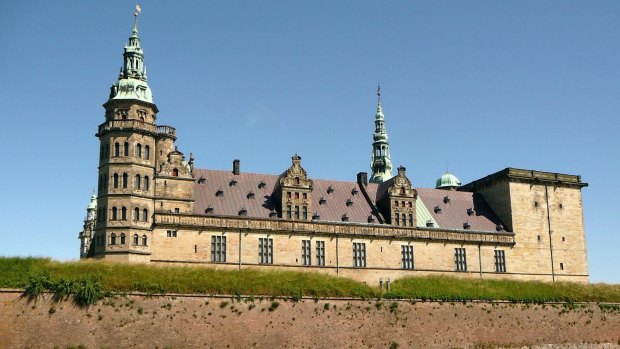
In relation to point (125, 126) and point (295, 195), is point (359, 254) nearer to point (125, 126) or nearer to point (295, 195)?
point (295, 195)

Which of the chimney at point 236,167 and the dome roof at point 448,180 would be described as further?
the dome roof at point 448,180

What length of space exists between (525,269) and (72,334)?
139ft

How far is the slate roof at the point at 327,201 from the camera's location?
5972 centimetres

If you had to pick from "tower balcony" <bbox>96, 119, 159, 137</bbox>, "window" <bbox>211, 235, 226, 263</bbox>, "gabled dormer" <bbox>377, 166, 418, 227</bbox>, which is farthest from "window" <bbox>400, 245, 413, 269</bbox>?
"tower balcony" <bbox>96, 119, 159, 137</bbox>

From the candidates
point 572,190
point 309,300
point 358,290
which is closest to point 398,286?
point 358,290

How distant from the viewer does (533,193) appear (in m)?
70.3

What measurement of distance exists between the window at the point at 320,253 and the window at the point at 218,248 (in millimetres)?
7978

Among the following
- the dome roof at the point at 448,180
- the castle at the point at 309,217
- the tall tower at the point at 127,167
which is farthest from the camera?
the dome roof at the point at 448,180

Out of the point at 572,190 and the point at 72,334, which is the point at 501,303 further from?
the point at 72,334

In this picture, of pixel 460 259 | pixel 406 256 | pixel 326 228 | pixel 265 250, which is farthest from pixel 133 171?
pixel 460 259

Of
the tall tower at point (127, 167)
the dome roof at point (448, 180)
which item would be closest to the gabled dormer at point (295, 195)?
the tall tower at point (127, 167)

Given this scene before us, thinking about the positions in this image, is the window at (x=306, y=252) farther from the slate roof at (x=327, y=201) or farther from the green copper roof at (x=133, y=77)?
the green copper roof at (x=133, y=77)

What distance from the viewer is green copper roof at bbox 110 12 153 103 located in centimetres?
5753

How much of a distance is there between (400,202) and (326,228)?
7.95m
